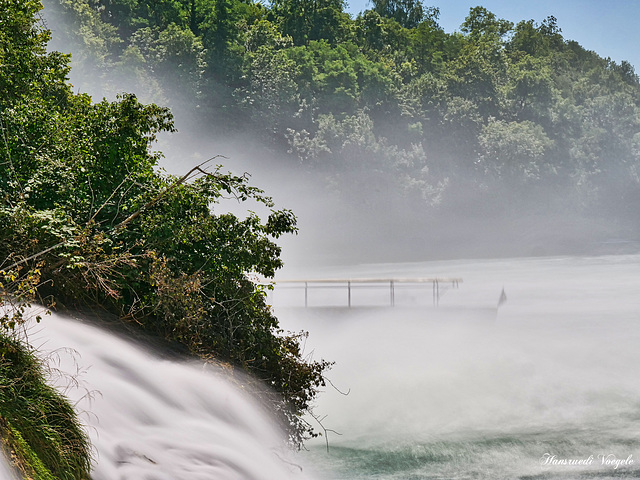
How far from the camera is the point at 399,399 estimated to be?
612 inches

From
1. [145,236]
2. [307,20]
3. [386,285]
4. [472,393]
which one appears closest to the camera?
[145,236]

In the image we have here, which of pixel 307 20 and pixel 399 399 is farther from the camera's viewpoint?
pixel 307 20

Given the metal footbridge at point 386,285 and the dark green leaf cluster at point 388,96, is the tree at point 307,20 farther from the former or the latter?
the metal footbridge at point 386,285

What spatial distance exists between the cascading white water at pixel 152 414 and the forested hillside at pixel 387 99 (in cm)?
4264

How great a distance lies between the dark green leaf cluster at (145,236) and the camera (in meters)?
9.34

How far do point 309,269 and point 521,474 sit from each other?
38.7m

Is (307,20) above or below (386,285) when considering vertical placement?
above

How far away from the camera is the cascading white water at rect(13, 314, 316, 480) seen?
6.62 metres

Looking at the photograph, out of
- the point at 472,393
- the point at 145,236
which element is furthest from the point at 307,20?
the point at 145,236

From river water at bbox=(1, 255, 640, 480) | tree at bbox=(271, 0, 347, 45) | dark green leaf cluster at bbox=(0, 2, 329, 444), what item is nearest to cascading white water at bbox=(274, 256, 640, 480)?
river water at bbox=(1, 255, 640, 480)

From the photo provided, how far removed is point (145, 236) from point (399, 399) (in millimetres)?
7701

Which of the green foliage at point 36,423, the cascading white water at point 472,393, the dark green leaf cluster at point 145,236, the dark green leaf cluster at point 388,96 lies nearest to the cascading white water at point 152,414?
the green foliage at point 36,423

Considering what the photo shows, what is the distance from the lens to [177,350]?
9.45 meters

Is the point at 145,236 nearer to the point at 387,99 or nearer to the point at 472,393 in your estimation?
the point at 472,393
